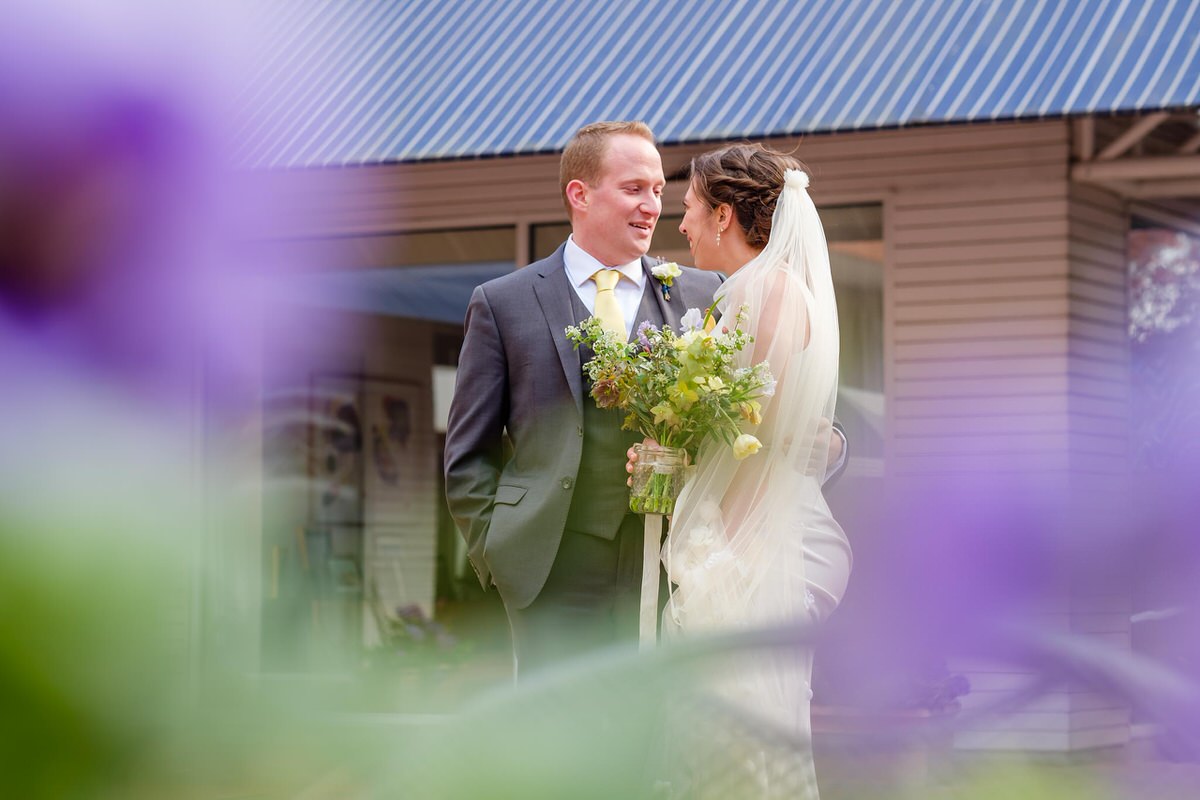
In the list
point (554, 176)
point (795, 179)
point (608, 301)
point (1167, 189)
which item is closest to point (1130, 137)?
point (1167, 189)

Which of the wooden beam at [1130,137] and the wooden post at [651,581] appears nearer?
the wooden post at [651,581]

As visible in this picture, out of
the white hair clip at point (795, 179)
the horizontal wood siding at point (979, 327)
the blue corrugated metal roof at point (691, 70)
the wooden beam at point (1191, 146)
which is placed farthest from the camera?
the horizontal wood siding at point (979, 327)

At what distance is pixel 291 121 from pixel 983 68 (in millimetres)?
4300

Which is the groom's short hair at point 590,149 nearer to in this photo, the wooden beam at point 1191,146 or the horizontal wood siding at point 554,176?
the horizontal wood siding at point 554,176

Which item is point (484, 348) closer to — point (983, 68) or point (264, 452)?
point (983, 68)

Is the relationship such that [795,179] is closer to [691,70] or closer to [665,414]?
[665,414]

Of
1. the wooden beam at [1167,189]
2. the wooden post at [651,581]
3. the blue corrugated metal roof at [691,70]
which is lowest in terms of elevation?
the wooden post at [651,581]

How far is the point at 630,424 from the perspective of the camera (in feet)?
11.9

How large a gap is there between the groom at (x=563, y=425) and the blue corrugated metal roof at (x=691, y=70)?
11.8 feet

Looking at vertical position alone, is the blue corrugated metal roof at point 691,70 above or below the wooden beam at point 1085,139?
above

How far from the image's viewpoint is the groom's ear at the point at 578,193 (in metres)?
4.00

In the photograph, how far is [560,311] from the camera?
402 cm

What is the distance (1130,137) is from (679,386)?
5.80 m

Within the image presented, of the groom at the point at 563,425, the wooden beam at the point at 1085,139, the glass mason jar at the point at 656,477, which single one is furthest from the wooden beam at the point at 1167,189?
the glass mason jar at the point at 656,477
